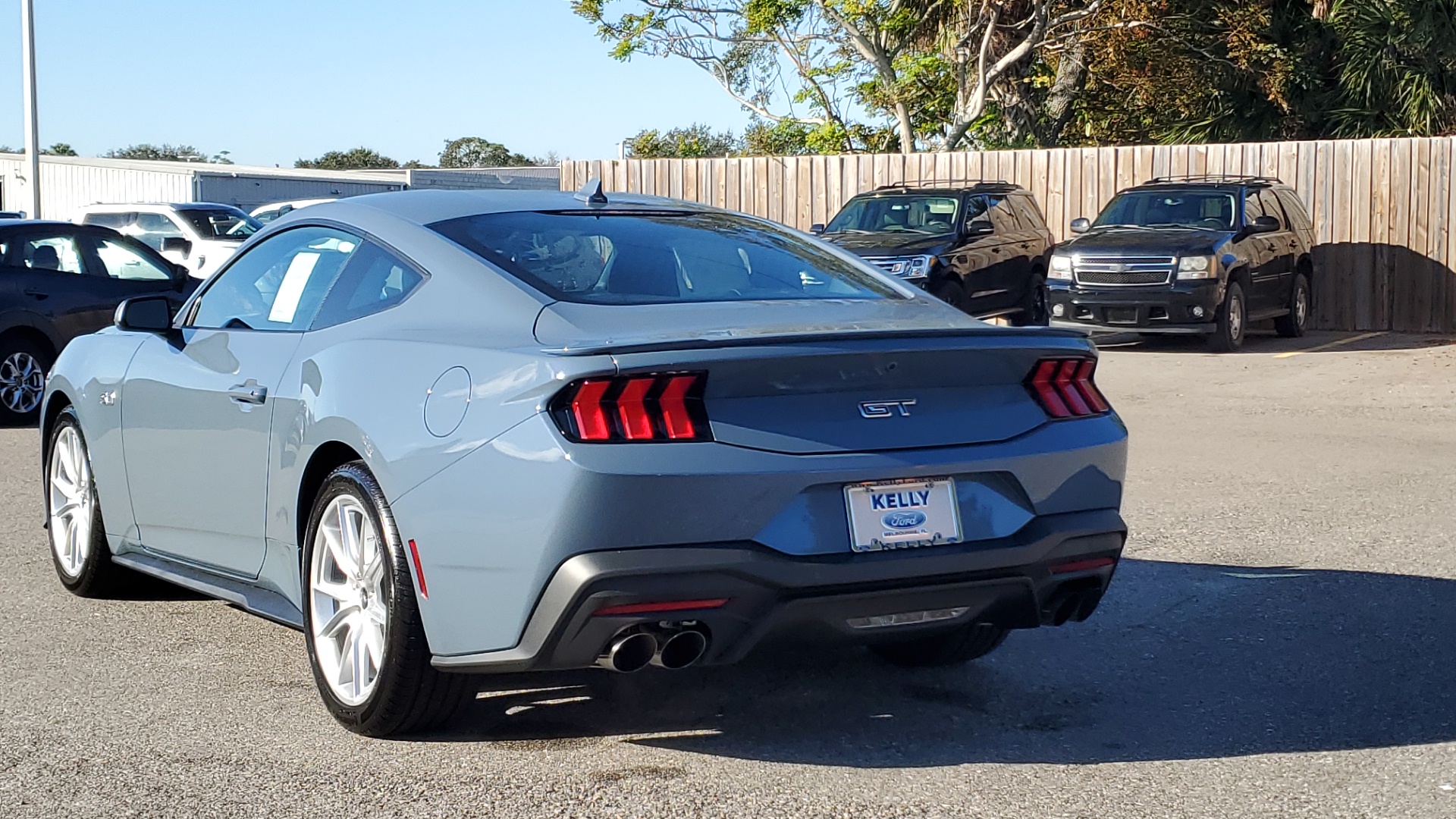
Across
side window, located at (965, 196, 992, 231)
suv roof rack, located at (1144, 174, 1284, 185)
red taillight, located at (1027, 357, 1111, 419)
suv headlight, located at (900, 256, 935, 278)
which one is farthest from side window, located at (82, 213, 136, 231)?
red taillight, located at (1027, 357, 1111, 419)

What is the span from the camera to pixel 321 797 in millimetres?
4137

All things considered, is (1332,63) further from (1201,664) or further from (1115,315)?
(1201,664)

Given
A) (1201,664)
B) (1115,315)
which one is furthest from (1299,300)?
(1201,664)

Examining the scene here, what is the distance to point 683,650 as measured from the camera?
4176 mm

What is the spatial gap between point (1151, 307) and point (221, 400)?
13.9 meters

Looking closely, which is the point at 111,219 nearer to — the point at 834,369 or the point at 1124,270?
the point at 1124,270

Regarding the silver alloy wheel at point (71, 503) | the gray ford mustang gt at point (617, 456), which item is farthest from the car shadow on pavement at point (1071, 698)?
the silver alloy wheel at point (71, 503)

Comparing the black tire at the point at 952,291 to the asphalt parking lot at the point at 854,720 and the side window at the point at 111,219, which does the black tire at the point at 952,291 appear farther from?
the side window at the point at 111,219

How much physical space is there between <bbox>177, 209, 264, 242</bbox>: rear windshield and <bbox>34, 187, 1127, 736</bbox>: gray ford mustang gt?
19648 millimetres

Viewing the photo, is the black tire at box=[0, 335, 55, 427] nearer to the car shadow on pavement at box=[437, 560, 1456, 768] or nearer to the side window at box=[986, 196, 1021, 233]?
the car shadow on pavement at box=[437, 560, 1456, 768]

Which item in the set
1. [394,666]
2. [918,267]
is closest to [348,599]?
[394,666]

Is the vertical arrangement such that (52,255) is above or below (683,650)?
above

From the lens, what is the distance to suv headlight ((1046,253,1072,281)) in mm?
18453

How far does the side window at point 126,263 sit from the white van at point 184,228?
391 inches
